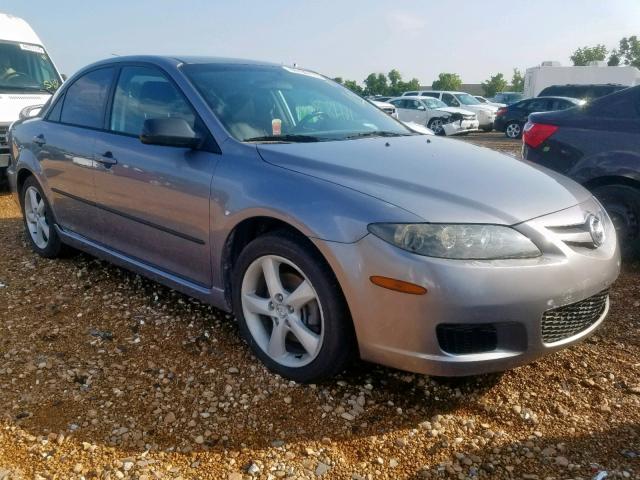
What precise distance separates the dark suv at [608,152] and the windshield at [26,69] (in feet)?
22.6

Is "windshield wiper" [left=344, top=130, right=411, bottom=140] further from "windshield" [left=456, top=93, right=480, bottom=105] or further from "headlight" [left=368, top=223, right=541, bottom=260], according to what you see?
"windshield" [left=456, top=93, right=480, bottom=105]

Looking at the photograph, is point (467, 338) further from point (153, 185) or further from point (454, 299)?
point (153, 185)

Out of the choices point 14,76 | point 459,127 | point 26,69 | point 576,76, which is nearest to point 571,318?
point 14,76

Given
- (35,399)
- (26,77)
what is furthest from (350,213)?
(26,77)

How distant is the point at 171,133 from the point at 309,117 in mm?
886

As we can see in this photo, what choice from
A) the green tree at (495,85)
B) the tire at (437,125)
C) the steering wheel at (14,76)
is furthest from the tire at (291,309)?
the green tree at (495,85)

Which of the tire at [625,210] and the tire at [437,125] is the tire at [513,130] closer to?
the tire at [437,125]

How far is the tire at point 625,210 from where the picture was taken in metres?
4.20

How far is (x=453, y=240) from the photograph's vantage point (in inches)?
89.6

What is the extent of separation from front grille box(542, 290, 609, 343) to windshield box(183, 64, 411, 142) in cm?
149

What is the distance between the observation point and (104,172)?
11.8 feet

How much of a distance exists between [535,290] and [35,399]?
7.39ft

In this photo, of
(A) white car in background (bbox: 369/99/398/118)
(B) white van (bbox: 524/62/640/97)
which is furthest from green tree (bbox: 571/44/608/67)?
(A) white car in background (bbox: 369/99/398/118)

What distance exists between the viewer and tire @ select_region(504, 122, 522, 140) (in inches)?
733
